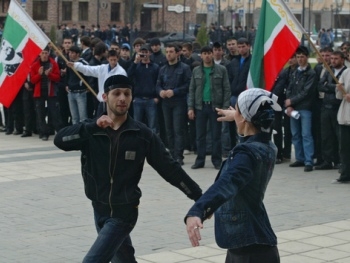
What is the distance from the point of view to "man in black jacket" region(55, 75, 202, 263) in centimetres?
629

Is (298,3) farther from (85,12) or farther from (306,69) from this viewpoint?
(306,69)

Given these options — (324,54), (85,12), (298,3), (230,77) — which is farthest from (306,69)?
(298,3)

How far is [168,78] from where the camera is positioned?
1519 centimetres

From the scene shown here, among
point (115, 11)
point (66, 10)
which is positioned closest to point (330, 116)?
point (66, 10)

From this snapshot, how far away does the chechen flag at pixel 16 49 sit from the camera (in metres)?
15.4

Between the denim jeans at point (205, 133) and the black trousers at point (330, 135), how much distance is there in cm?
161

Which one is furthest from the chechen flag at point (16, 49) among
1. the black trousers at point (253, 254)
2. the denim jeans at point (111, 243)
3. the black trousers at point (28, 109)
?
the black trousers at point (253, 254)

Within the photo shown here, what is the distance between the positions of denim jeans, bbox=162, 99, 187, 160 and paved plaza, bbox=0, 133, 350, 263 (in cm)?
33

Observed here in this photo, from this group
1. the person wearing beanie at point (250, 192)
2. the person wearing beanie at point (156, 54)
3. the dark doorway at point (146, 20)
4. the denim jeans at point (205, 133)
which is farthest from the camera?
the dark doorway at point (146, 20)

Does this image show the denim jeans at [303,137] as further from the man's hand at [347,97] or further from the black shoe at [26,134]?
the black shoe at [26,134]

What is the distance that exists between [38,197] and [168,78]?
4.04m

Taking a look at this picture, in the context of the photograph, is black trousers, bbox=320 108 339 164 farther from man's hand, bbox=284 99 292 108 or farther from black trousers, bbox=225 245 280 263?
black trousers, bbox=225 245 280 263

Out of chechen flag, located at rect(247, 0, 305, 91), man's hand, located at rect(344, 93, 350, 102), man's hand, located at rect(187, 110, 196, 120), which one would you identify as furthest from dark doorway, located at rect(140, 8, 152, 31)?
man's hand, located at rect(344, 93, 350, 102)

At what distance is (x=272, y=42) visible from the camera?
13406 mm
